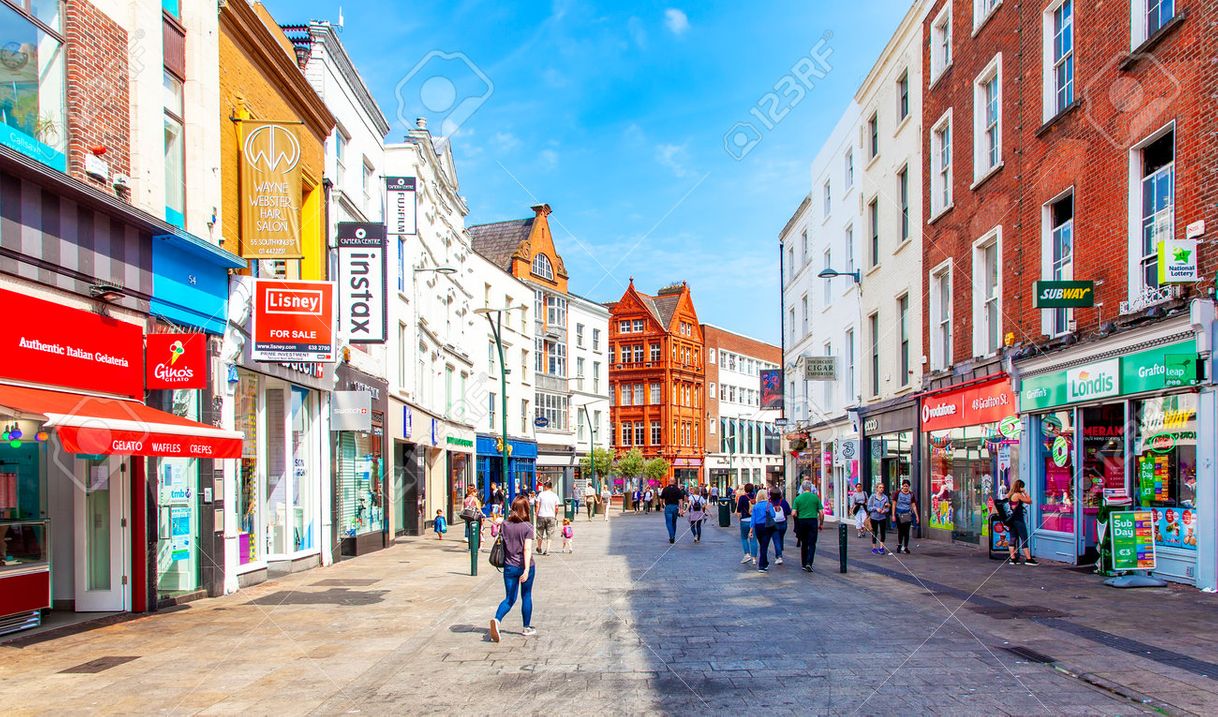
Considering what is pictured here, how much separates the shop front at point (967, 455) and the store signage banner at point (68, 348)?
14652 millimetres

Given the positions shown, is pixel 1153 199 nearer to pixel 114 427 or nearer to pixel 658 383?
pixel 114 427

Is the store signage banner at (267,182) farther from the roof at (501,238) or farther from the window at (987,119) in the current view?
the roof at (501,238)

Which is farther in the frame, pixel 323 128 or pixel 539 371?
pixel 539 371

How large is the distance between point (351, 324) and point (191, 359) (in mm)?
8033

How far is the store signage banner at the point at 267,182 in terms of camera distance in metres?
15.1

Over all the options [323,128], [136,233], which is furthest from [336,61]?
[136,233]

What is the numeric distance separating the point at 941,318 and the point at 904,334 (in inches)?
120

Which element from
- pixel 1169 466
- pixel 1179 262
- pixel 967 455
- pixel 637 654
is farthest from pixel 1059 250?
pixel 637 654

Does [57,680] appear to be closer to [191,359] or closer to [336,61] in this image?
[191,359]

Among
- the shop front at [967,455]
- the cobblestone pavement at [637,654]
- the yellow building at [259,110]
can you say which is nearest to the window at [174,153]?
the yellow building at [259,110]

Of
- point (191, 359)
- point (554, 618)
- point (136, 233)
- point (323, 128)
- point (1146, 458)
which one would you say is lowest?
point (554, 618)

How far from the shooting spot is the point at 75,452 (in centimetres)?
911

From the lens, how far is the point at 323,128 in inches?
790

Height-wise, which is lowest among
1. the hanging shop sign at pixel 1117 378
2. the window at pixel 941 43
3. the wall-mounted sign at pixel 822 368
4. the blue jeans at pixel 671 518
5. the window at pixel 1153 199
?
the blue jeans at pixel 671 518
